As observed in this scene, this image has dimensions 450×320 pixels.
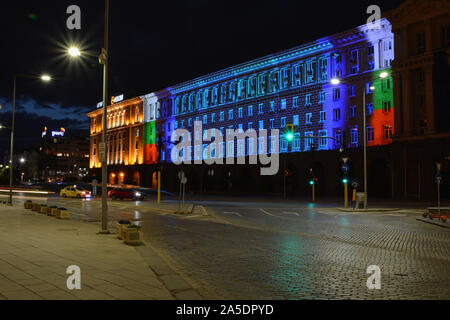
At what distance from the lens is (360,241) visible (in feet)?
50.8

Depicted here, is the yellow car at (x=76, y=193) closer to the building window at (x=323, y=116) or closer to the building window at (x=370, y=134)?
the building window at (x=323, y=116)

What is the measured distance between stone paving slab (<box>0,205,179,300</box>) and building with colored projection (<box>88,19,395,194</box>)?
27549mm

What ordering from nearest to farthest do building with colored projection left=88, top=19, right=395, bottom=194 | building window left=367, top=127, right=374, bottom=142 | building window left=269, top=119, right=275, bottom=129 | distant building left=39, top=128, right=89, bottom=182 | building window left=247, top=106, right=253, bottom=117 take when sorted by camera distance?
building window left=367, top=127, right=374, bottom=142 → building with colored projection left=88, top=19, right=395, bottom=194 → building window left=269, top=119, right=275, bottom=129 → building window left=247, top=106, right=253, bottom=117 → distant building left=39, top=128, right=89, bottom=182

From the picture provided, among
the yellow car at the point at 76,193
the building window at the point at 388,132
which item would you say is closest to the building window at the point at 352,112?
the building window at the point at 388,132

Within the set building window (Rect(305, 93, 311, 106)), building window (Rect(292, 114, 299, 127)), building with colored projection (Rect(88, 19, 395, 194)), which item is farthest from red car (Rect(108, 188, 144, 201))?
building window (Rect(305, 93, 311, 106))

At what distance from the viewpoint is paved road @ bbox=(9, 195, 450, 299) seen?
8.02 m

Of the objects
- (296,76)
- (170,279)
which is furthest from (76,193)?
(170,279)

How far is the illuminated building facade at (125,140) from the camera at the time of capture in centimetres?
9638

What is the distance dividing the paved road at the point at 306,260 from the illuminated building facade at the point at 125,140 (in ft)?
255

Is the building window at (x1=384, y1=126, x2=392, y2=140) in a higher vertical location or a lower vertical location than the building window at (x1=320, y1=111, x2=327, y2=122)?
lower

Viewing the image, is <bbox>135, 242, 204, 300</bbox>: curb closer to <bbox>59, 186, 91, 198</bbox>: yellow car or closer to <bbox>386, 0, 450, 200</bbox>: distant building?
Answer: <bbox>386, 0, 450, 200</bbox>: distant building

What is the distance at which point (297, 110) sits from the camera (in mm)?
61219
